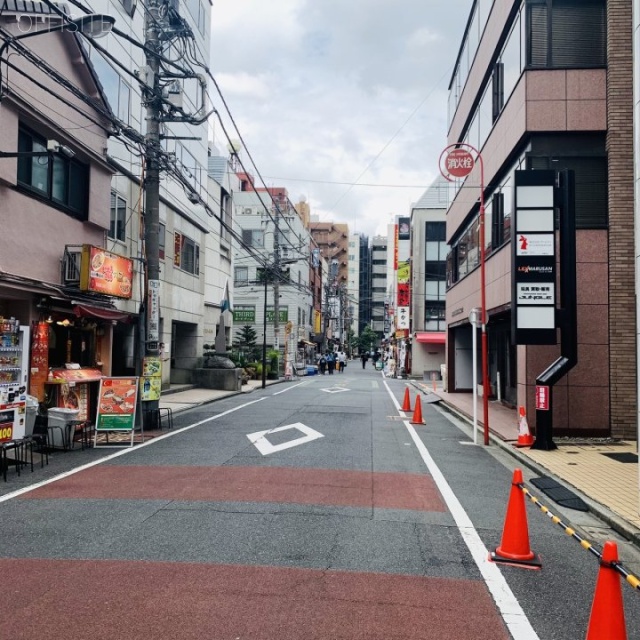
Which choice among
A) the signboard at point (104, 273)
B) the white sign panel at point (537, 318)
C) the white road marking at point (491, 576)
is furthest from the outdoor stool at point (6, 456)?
the white sign panel at point (537, 318)

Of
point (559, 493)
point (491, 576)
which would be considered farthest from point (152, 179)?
point (491, 576)

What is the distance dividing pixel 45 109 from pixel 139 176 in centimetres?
804

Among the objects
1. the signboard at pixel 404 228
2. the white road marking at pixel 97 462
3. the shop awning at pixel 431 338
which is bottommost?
the white road marking at pixel 97 462

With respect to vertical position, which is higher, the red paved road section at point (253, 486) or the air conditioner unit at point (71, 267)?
the air conditioner unit at point (71, 267)

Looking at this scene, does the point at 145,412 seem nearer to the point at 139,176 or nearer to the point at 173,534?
the point at 173,534

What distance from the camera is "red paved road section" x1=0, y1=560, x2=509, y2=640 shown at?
13.6 feet

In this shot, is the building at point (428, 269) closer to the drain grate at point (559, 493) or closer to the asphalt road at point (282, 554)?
the asphalt road at point (282, 554)

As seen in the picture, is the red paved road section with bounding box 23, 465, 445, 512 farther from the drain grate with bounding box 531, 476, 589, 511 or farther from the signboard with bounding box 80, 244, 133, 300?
the signboard with bounding box 80, 244, 133, 300

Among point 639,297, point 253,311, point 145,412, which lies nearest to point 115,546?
point 639,297

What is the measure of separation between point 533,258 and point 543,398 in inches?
113

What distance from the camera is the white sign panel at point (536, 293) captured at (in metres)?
12.6

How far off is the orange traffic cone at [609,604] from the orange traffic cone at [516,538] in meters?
1.98

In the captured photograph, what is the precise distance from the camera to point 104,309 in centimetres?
1449

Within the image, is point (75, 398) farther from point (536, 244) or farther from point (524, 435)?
point (536, 244)
